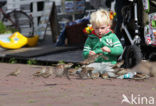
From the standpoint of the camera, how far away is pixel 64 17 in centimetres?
1237

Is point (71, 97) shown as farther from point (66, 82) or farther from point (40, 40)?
point (40, 40)

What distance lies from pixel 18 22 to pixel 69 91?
27.5 feet

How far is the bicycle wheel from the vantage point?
12500 mm

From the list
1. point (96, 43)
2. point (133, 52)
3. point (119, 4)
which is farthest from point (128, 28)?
point (96, 43)

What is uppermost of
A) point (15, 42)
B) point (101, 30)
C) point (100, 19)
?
point (100, 19)

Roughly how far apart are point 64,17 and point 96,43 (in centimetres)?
657

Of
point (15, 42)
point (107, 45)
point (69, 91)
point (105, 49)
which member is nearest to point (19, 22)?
point (15, 42)

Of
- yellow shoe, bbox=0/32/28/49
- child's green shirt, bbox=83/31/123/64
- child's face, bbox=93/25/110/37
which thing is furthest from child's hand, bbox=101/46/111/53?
yellow shoe, bbox=0/32/28/49

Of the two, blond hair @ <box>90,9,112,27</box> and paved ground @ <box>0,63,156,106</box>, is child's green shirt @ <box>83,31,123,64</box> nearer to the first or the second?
blond hair @ <box>90,9,112,27</box>

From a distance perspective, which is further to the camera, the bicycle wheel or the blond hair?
the bicycle wheel

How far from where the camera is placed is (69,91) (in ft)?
15.0

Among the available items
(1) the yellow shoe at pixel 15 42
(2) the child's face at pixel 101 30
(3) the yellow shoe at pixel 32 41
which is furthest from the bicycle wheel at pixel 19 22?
(2) the child's face at pixel 101 30

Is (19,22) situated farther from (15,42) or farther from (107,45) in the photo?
(107,45)

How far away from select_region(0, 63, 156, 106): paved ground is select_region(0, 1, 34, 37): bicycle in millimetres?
6658
